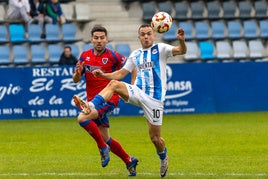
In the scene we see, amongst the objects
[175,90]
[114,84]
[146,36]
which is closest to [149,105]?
[114,84]

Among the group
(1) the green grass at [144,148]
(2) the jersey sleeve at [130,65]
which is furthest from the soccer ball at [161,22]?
(1) the green grass at [144,148]

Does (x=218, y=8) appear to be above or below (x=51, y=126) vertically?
above

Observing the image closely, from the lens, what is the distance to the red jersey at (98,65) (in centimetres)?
1279

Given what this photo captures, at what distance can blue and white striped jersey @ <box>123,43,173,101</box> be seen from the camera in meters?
11.9

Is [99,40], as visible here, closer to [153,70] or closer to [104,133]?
[153,70]

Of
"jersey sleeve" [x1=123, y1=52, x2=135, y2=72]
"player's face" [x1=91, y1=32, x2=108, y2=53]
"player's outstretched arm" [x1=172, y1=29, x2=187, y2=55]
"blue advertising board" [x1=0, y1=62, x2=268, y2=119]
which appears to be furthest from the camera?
"blue advertising board" [x1=0, y1=62, x2=268, y2=119]

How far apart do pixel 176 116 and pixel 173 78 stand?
45.4 inches

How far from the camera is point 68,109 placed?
78.9ft

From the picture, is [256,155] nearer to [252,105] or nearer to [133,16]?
[252,105]

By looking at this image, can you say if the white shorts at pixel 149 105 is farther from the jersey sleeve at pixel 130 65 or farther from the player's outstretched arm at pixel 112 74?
the jersey sleeve at pixel 130 65

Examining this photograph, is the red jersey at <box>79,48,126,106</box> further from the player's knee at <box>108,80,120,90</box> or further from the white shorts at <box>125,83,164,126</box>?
the player's knee at <box>108,80,120,90</box>

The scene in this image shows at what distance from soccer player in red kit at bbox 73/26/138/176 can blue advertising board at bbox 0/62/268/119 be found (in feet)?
36.2

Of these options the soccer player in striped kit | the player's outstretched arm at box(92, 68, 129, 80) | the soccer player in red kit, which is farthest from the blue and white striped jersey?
the soccer player in red kit

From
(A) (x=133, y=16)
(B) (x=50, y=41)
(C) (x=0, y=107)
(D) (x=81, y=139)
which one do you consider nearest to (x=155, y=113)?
Result: (D) (x=81, y=139)
